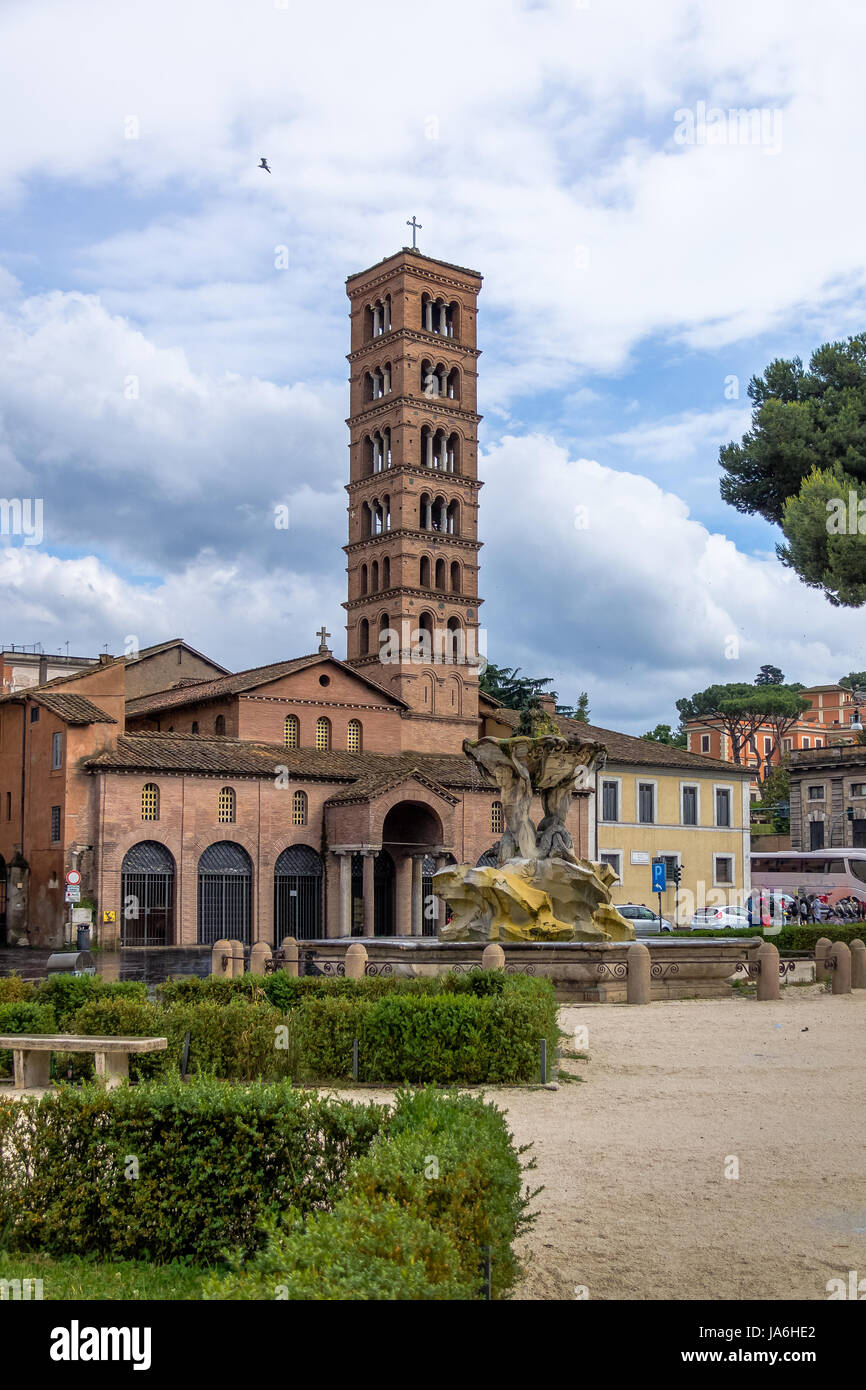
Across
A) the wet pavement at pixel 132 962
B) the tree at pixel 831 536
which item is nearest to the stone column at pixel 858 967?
the tree at pixel 831 536

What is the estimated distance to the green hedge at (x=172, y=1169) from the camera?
709 centimetres

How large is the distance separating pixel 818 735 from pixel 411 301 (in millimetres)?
64109

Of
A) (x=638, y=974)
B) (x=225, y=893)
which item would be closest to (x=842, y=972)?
(x=638, y=974)

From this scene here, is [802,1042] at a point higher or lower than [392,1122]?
lower

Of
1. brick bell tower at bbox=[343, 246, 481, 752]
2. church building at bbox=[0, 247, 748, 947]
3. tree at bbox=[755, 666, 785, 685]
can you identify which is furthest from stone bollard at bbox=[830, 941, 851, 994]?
tree at bbox=[755, 666, 785, 685]

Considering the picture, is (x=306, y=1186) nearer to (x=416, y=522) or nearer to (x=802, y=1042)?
(x=802, y=1042)

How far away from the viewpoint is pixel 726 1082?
1337 centimetres

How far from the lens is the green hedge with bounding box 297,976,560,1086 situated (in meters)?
12.8

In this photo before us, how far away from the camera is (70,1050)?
11.5 meters

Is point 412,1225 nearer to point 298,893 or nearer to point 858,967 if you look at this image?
point 858,967

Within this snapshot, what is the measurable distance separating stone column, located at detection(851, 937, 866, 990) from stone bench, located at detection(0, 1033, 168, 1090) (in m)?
17.7

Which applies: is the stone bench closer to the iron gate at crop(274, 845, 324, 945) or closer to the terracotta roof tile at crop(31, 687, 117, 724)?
the terracotta roof tile at crop(31, 687, 117, 724)

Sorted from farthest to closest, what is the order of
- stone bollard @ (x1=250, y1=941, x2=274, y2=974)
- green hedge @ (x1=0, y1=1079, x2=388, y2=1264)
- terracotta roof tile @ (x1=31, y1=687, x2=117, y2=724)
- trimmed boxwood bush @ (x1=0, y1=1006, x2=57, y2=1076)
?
terracotta roof tile @ (x1=31, y1=687, x2=117, y2=724)
stone bollard @ (x1=250, y1=941, x2=274, y2=974)
trimmed boxwood bush @ (x1=0, y1=1006, x2=57, y2=1076)
green hedge @ (x1=0, y1=1079, x2=388, y2=1264)
